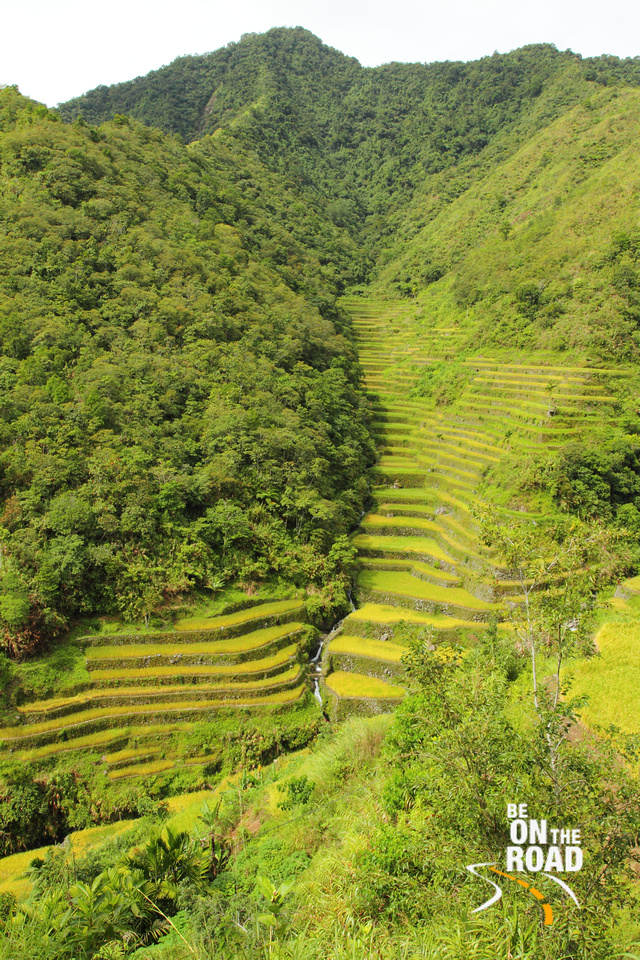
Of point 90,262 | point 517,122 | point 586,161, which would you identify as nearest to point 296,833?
point 90,262

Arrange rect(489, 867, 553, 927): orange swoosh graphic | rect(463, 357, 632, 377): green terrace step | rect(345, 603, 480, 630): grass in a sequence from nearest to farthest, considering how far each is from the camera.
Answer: rect(489, 867, 553, 927): orange swoosh graphic
rect(345, 603, 480, 630): grass
rect(463, 357, 632, 377): green terrace step

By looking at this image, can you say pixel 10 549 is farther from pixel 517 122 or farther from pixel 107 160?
pixel 517 122

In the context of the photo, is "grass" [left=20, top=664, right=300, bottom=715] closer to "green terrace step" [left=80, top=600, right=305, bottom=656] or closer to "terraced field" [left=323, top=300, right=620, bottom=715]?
"green terrace step" [left=80, top=600, right=305, bottom=656]

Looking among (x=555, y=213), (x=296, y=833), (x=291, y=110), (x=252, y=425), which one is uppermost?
(x=291, y=110)

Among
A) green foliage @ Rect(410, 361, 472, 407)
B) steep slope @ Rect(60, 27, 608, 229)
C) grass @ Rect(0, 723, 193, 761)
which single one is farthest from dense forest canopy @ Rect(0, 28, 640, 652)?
steep slope @ Rect(60, 27, 608, 229)

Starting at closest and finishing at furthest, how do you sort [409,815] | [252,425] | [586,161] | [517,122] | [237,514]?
[409,815] → [237,514] → [252,425] → [586,161] → [517,122]

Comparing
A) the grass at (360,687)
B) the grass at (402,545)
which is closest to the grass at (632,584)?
the grass at (402,545)

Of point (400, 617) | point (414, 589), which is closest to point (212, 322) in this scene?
point (414, 589)
